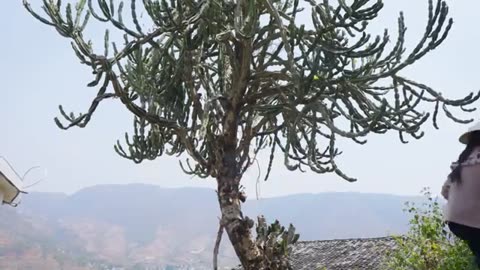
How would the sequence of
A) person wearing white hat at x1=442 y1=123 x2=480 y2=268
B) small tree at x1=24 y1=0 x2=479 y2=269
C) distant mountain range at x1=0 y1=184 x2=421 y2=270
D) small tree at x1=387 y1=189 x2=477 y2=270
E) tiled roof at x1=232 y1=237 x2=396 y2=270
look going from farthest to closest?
distant mountain range at x1=0 y1=184 x2=421 y2=270
tiled roof at x1=232 y1=237 x2=396 y2=270
small tree at x1=387 y1=189 x2=477 y2=270
small tree at x1=24 y1=0 x2=479 y2=269
person wearing white hat at x1=442 y1=123 x2=480 y2=268

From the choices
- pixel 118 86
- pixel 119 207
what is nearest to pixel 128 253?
pixel 119 207

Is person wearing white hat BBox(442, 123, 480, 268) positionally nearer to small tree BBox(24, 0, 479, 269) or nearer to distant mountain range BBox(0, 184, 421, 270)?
small tree BBox(24, 0, 479, 269)

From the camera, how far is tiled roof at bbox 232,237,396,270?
15.2 meters

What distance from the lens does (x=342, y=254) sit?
16.5m

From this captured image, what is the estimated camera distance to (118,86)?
486 centimetres

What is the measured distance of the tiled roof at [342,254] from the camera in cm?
1519

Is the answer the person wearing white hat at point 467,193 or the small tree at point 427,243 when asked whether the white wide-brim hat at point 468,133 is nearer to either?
the person wearing white hat at point 467,193

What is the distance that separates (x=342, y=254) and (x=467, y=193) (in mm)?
15798

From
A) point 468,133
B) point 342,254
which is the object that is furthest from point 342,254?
point 468,133

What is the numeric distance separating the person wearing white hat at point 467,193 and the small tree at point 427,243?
5.65 m

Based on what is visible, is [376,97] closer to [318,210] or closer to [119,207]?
[318,210]

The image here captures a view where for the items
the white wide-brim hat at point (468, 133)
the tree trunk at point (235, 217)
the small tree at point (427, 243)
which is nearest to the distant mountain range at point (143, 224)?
the small tree at point (427, 243)

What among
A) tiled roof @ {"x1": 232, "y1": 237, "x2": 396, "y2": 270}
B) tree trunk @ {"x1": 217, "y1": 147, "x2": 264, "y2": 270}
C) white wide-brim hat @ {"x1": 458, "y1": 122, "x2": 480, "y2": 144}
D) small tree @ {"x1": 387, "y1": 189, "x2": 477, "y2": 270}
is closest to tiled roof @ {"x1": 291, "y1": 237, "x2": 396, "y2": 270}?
tiled roof @ {"x1": 232, "y1": 237, "x2": 396, "y2": 270}

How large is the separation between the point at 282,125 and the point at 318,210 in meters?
35.6
